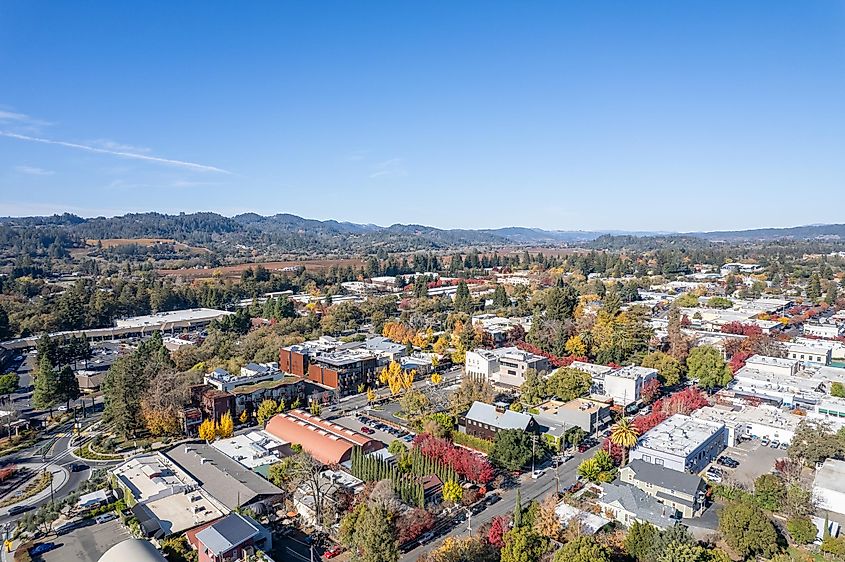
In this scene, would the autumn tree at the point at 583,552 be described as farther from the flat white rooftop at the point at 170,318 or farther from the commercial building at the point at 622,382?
Answer: the flat white rooftop at the point at 170,318

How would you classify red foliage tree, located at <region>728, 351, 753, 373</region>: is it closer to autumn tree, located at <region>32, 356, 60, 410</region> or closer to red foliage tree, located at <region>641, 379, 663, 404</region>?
red foliage tree, located at <region>641, 379, 663, 404</region>

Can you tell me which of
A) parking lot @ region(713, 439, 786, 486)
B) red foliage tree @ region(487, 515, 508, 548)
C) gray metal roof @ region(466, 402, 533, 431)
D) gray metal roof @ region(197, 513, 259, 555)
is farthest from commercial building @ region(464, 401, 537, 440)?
gray metal roof @ region(197, 513, 259, 555)

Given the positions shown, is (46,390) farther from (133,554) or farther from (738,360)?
(738,360)

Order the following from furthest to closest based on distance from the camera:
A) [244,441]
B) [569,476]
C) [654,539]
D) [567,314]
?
[567,314], [244,441], [569,476], [654,539]

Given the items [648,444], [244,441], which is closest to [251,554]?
[244,441]

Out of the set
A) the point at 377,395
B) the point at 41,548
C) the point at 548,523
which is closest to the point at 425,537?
the point at 548,523

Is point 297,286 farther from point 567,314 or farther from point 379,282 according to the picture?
point 567,314
